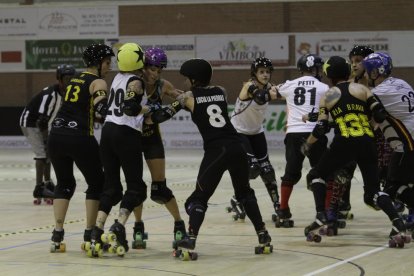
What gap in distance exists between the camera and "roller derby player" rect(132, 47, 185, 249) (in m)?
8.13

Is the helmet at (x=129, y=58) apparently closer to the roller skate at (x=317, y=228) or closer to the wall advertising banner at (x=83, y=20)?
the roller skate at (x=317, y=228)

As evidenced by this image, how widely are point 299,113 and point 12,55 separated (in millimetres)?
18424

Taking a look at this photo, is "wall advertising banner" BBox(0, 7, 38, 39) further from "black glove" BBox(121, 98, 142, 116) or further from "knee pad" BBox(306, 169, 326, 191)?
"black glove" BBox(121, 98, 142, 116)

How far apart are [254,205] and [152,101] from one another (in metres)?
Answer: 1.33

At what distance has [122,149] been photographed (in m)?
7.61

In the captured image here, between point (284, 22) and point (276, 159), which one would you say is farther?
point (284, 22)

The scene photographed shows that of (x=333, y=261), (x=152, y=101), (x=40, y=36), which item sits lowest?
(x=333, y=261)

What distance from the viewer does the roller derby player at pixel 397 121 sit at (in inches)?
336

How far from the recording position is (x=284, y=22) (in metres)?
25.7

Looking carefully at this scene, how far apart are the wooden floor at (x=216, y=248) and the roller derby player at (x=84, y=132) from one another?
1.54 ft

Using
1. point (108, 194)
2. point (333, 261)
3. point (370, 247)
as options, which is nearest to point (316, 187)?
point (370, 247)

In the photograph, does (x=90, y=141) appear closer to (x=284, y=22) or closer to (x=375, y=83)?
(x=375, y=83)

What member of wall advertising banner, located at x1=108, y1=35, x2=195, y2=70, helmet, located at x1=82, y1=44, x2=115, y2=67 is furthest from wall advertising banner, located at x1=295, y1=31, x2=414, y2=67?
helmet, located at x1=82, y1=44, x2=115, y2=67

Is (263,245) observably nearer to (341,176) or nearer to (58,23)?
(341,176)
